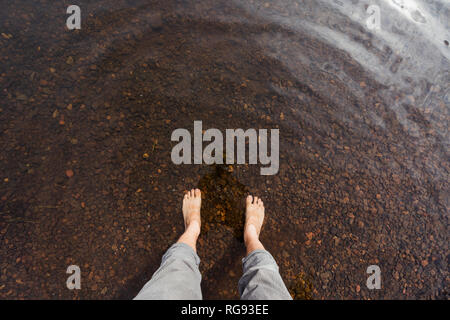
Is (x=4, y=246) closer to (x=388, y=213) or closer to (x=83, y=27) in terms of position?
(x=83, y=27)

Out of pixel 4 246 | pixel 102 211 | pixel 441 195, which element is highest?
pixel 441 195

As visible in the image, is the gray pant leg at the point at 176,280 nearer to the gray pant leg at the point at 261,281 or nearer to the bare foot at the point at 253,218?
the gray pant leg at the point at 261,281

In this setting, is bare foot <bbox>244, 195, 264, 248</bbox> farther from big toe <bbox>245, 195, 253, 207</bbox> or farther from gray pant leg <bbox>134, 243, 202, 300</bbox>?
gray pant leg <bbox>134, 243, 202, 300</bbox>

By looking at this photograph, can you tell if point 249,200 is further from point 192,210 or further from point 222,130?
point 222,130

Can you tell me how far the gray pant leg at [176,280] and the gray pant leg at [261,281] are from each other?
0.97 ft

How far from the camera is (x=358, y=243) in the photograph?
2.17 metres

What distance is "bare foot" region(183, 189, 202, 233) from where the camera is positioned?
79.6 inches

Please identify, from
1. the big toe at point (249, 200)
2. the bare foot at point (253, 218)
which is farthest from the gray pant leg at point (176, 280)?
the big toe at point (249, 200)

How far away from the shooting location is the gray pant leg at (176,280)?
49.6 inches
